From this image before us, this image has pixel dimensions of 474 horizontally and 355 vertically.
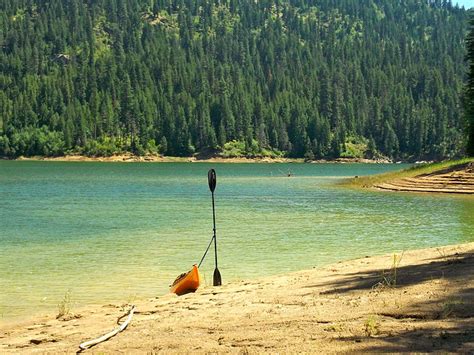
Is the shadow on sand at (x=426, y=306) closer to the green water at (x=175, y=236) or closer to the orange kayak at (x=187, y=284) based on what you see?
the orange kayak at (x=187, y=284)

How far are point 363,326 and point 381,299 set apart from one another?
231 cm

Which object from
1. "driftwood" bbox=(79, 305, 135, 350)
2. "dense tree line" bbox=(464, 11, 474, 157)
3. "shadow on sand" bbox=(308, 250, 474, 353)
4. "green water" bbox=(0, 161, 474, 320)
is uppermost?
"dense tree line" bbox=(464, 11, 474, 157)

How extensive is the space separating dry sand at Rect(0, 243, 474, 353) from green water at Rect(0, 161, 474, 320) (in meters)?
3.91

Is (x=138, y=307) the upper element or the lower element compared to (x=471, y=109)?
lower

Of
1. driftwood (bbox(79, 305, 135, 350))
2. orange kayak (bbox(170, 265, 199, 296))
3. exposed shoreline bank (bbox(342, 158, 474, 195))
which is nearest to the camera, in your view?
driftwood (bbox(79, 305, 135, 350))

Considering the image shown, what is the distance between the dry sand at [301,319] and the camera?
11938mm

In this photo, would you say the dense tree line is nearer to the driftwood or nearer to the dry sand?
the dry sand

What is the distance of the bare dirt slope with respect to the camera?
70.2 m

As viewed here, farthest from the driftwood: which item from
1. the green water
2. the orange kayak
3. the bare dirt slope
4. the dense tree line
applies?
the dense tree line

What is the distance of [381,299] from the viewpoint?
14.9m

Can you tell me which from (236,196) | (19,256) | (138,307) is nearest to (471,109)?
(236,196)

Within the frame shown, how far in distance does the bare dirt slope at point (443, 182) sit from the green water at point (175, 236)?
3.60m

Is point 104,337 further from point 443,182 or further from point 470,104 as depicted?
point 470,104

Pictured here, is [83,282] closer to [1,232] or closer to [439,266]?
[439,266]
